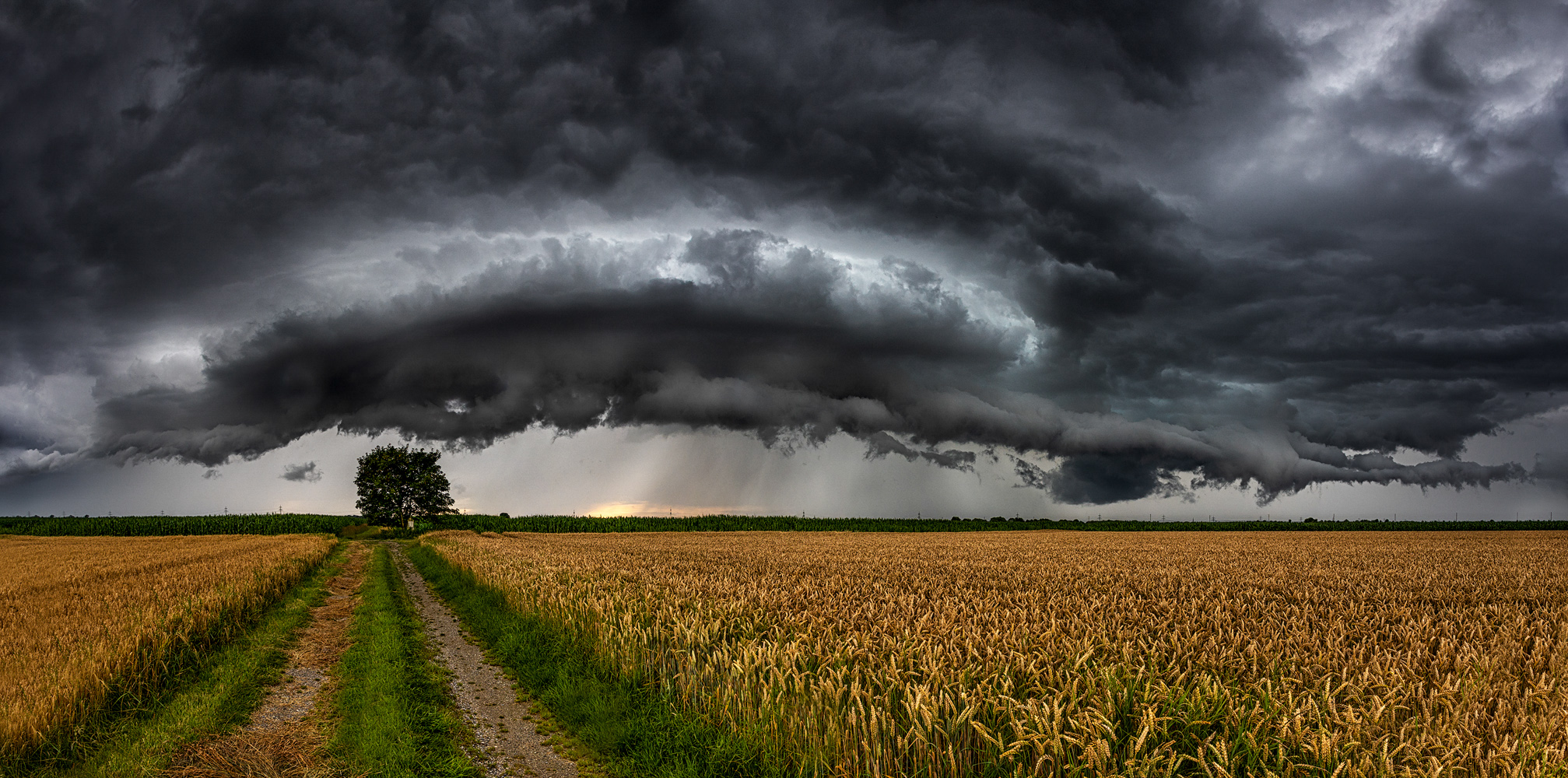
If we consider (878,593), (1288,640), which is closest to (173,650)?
(878,593)

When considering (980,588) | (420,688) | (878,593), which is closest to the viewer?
(420,688)

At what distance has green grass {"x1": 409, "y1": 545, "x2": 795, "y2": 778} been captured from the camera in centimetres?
907

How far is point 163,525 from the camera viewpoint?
112 meters

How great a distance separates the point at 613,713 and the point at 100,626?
37.0ft

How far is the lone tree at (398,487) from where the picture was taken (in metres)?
131

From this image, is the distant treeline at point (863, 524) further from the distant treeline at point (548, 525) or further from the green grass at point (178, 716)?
the green grass at point (178, 716)

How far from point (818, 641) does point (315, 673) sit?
11101 mm

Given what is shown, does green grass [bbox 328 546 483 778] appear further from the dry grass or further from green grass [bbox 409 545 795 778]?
green grass [bbox 409 545 795 778]

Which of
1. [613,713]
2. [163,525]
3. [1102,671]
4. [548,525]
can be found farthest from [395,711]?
[163,525]

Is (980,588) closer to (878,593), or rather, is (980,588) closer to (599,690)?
(878,593)

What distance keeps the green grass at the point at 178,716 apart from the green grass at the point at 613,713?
4357 millimetres

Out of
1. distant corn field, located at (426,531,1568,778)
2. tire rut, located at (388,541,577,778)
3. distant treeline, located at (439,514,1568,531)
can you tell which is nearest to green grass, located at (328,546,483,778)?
tire rut, located at (388,541,577,778)

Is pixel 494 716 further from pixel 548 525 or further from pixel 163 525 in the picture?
pixel 163 525

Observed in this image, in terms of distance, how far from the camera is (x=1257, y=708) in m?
7.03
